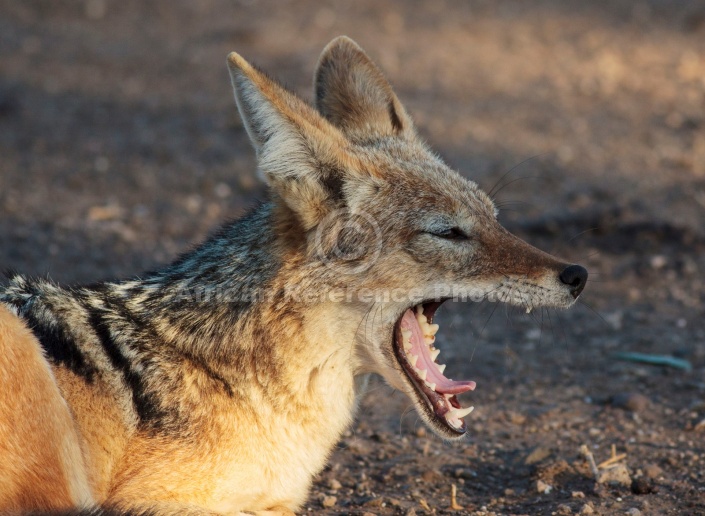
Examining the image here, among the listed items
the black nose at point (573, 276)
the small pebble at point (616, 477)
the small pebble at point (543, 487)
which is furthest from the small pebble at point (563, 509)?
the black nose at point (573, 276)

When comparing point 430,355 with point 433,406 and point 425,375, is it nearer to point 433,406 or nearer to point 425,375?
point 425,375

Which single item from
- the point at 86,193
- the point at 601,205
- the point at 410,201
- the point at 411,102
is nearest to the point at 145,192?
the point at 86,193

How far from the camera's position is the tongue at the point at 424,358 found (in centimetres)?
469

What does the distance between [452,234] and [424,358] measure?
69 centimetres

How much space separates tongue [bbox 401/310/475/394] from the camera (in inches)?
185

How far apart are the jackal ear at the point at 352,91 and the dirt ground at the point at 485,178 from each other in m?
1.82

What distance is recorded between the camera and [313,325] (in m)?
4.47

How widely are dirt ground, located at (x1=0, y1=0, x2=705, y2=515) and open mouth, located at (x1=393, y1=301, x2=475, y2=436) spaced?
609mm

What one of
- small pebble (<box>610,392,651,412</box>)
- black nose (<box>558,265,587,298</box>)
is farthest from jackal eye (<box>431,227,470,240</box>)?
small pebble (<box>610,392,651,412</box>)

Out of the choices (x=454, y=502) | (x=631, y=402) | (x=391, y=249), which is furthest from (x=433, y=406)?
(x=631, y=402)

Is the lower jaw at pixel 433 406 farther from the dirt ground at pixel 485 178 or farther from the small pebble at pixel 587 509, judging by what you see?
the small pebble at pixel 587 509

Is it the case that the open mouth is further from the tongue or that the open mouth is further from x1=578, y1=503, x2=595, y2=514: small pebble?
x1=578, y1=503, x2=595, y2=514: small pebble

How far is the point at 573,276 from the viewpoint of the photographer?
460 cm

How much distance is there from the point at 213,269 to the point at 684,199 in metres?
6.38
